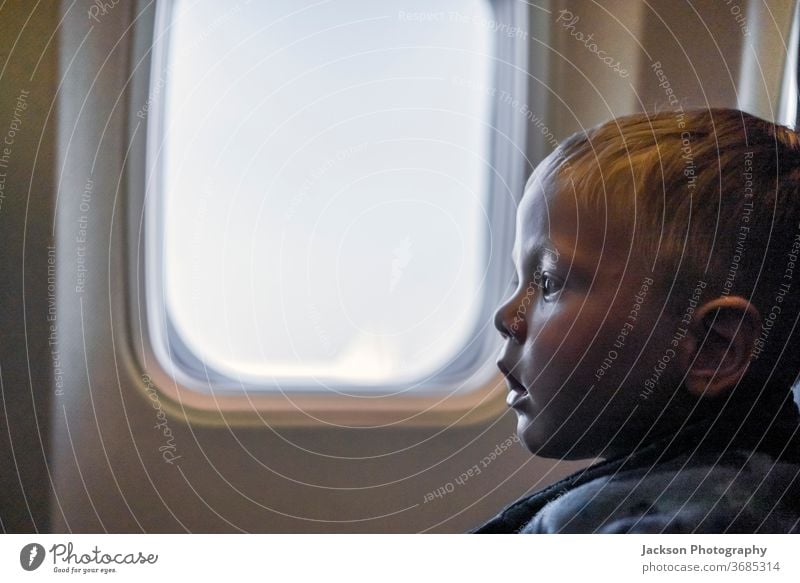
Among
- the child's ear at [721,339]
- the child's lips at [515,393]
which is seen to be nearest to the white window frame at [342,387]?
the child's lips at [515,393]

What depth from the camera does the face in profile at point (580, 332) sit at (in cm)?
58

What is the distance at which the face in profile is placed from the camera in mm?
576

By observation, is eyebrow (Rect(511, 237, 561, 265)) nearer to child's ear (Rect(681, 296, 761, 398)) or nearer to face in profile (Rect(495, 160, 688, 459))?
face in profile (Rect(495, 160, 688, 459))

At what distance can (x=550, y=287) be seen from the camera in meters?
0.58

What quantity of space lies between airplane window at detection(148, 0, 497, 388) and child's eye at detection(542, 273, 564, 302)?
44 mm

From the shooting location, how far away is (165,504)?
0.60m

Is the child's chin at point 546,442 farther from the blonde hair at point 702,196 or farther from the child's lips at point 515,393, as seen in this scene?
the blonde hair at point 702,196

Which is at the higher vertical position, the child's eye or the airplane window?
→ the airplane window

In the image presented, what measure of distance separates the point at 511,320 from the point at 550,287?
4 cm

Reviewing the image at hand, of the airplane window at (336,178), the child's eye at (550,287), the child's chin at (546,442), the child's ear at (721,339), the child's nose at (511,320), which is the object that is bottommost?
the child's chin at (546,442)

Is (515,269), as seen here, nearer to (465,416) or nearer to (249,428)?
(465,416)

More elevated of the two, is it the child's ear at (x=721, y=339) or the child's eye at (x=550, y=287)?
the child's eye at (x=550, y=287)

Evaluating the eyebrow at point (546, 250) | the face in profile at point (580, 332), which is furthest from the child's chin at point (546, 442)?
the eyebrow at point (546, 250)

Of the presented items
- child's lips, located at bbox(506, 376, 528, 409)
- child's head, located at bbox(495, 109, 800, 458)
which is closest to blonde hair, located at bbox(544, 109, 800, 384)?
child's head, located at bbox(495, 109, 800, 458)
